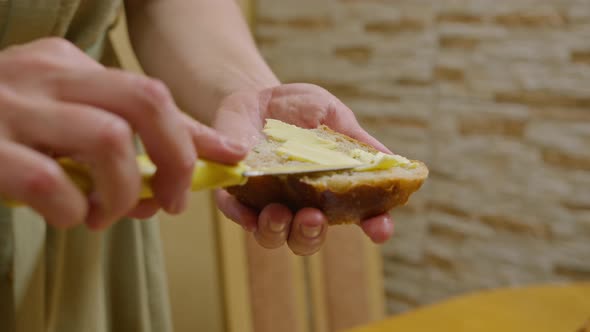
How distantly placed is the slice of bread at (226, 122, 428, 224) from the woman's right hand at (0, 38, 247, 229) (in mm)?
196

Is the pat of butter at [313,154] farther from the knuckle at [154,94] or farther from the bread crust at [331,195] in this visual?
the knuckle at [154,94]

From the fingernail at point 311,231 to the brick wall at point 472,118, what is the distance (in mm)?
1273

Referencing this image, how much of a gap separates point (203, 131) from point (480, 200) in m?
1.55

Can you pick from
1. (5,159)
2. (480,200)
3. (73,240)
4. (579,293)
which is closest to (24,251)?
(73,240)

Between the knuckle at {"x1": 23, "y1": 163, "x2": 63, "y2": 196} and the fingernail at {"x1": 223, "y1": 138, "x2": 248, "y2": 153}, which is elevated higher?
the fingernail at {"x1": 223, "y1": 138, "x2": 248, "y2": 153}

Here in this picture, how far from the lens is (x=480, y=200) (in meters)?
1.83

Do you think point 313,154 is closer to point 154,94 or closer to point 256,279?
point 154,94

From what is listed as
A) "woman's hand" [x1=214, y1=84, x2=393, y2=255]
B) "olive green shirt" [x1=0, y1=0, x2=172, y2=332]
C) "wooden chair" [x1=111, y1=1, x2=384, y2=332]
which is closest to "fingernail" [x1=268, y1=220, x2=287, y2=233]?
"woman's hand" [x1=214, y1=84, x2=393, y2=255]

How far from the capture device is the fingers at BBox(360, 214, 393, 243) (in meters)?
0.64

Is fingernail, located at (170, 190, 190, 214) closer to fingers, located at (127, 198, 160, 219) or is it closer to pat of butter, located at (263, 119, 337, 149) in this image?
fingers, located at (127, 198, 160, 219)

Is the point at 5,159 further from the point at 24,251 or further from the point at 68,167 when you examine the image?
the point at 24,251

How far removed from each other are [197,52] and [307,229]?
0.37 metres

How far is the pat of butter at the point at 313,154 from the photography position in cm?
60

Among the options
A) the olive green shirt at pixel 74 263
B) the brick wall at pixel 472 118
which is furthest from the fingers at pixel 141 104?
the brick wall at pixel 472 118
